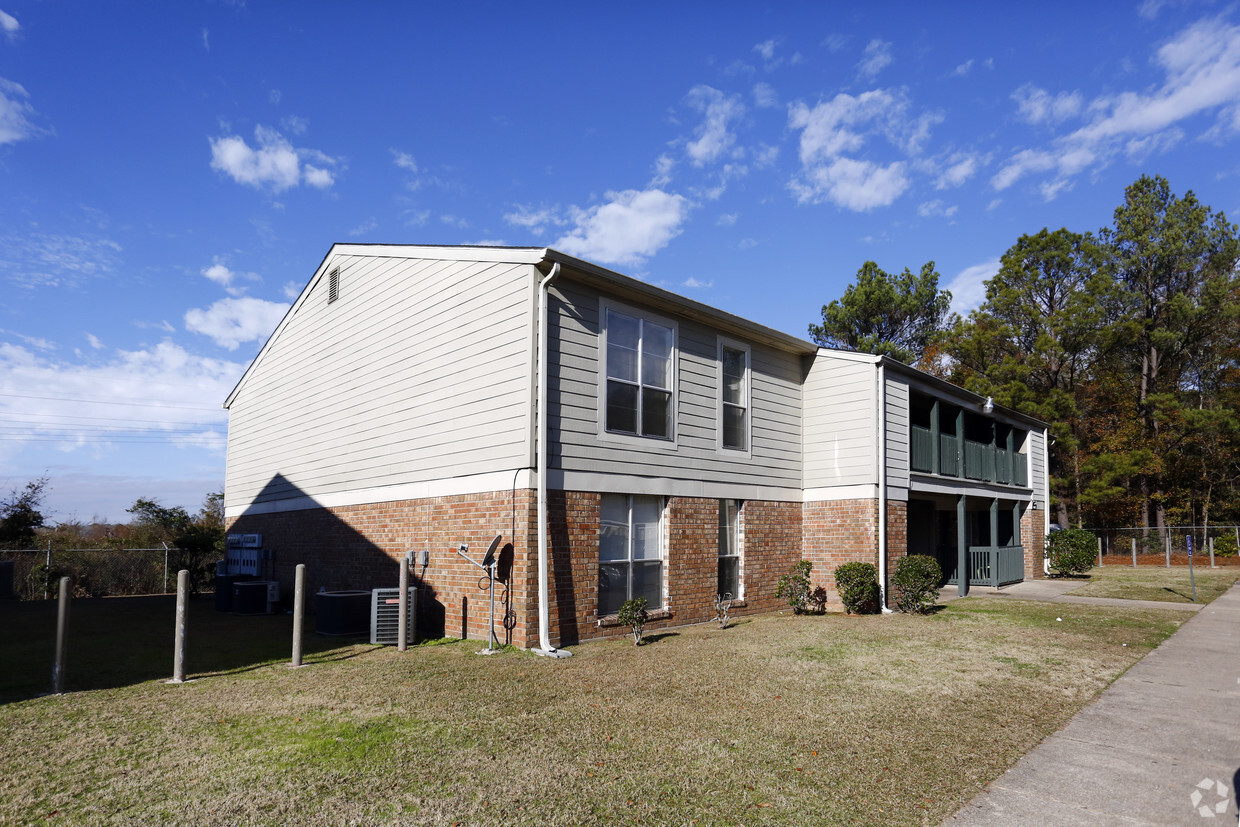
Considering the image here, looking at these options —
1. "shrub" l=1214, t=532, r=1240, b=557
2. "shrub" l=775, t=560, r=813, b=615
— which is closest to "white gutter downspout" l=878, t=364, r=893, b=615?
"shrub" l=775, t=560, r=813, b=615

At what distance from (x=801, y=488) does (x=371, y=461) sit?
27.6 ft

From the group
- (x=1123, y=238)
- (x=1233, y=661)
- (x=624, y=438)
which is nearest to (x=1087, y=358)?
(x=1123, y=238)

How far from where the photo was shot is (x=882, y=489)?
1469 cm

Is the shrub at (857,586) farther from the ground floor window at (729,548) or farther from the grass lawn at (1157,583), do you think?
the grass lawn at (1157,583)

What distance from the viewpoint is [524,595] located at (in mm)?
9938

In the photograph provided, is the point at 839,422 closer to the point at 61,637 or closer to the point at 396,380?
the point at 396,380

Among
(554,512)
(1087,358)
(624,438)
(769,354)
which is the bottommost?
(554,512)

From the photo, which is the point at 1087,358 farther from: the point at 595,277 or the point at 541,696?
the point at 541,696

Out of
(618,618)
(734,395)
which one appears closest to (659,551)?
(618,618)

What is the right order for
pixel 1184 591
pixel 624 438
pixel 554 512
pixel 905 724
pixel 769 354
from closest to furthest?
pixel 905 724 → pixel 554 512 → pixel 624 438 → pixel 769 354 → pixel 1184 591

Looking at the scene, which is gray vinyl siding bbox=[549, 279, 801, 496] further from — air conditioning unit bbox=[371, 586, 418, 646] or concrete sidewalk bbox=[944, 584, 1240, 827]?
concrete sidewalk bbox=[944, 584, 1240, 827]

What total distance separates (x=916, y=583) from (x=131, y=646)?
42.6ft

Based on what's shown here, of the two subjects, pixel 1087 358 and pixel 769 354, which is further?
pixel 1087 358

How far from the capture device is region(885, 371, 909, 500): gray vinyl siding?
1519 centimetres
